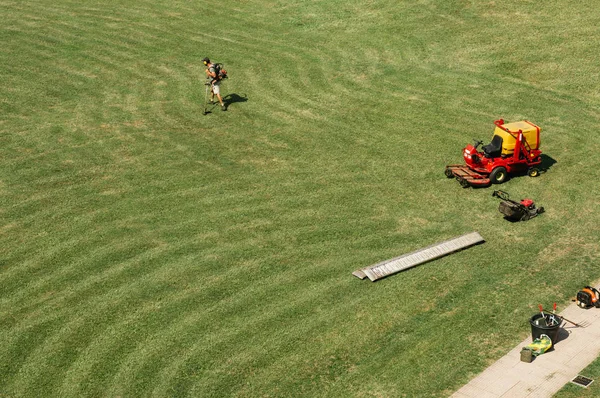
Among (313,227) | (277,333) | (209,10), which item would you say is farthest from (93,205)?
(209,10)

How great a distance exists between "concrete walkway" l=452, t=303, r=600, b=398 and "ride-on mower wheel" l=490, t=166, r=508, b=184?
782 centimetres

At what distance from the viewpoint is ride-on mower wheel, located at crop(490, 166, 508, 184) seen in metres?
24.1

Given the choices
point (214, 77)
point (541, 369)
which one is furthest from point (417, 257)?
point (214, 77)

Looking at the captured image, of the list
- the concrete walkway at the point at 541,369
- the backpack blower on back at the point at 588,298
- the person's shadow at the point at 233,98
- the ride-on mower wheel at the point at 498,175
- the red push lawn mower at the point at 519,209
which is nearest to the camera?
the concrete walkway at the point at 541,369

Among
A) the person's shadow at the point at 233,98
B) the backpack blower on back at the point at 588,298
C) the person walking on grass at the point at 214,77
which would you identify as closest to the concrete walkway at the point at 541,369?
the backpack blower on back at the point at 588,298

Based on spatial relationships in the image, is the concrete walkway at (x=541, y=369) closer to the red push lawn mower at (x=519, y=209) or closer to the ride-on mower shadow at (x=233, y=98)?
the red push lawn mower at (x=519, y=209)

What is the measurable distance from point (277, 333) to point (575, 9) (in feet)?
97.1

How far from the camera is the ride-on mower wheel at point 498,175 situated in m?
24.1

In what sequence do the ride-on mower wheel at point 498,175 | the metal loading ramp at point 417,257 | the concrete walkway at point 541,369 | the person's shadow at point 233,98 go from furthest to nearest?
1. the person's shadow at point 233,98
2. the ride-on mower wheel at point 498,175
3. the metal loading ramp at point 417,257
4. the concrete walkway at point 541,369

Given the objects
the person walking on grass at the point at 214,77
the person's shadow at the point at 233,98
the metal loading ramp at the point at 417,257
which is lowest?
the metal loading ramp at the point at 417,257

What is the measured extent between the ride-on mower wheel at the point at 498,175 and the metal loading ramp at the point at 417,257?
12.0ft

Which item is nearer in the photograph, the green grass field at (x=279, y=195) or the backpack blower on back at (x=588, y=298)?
the green grass field at (x=279, y=195)

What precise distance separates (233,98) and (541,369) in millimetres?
20011

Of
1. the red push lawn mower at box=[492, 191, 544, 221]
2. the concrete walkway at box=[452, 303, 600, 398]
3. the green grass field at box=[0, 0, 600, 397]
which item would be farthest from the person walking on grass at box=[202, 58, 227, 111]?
the concrete walkway at box=[452, 303, 600, 398]
